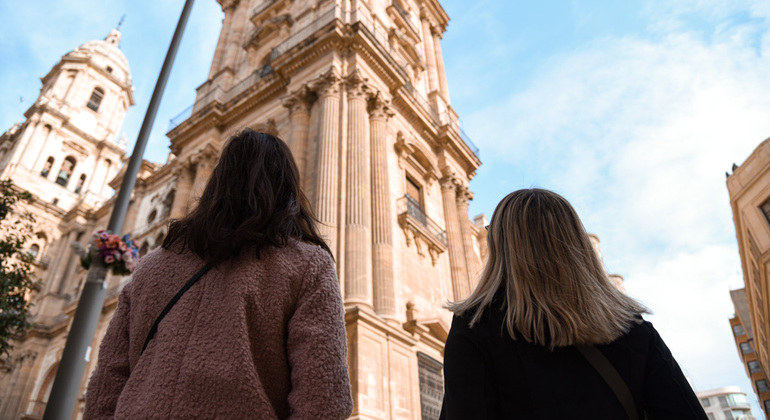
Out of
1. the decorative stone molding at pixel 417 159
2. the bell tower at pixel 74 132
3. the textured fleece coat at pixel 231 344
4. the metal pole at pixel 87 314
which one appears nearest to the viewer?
the textured fleece coat at pixel 231 344

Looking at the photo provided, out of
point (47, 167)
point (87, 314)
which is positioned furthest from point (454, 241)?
point (47, 167)

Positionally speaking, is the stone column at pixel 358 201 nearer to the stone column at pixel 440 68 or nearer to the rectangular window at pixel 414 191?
the rectangular window at pixel 414 191

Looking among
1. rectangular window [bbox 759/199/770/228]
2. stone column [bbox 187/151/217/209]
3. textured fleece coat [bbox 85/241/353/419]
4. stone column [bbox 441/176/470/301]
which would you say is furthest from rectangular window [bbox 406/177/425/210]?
rectangular window [bbox 759/199/770/228]

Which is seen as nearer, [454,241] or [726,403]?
[454,241]

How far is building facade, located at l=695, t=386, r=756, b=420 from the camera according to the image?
89875 mm

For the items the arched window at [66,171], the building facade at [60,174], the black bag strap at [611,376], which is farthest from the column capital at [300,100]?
the arched window at [66,171]

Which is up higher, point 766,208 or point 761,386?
point 766,208

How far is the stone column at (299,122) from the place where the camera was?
14781mm

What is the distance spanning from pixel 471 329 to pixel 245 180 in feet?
3.84

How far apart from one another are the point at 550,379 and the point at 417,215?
14612mm

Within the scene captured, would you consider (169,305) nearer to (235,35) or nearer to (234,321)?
(234,321)

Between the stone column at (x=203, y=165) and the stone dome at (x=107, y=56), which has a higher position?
the stone dome at (x=107, y=56)

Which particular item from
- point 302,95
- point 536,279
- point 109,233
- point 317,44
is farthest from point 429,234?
point 536,279

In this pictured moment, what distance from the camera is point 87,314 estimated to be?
265 inches
